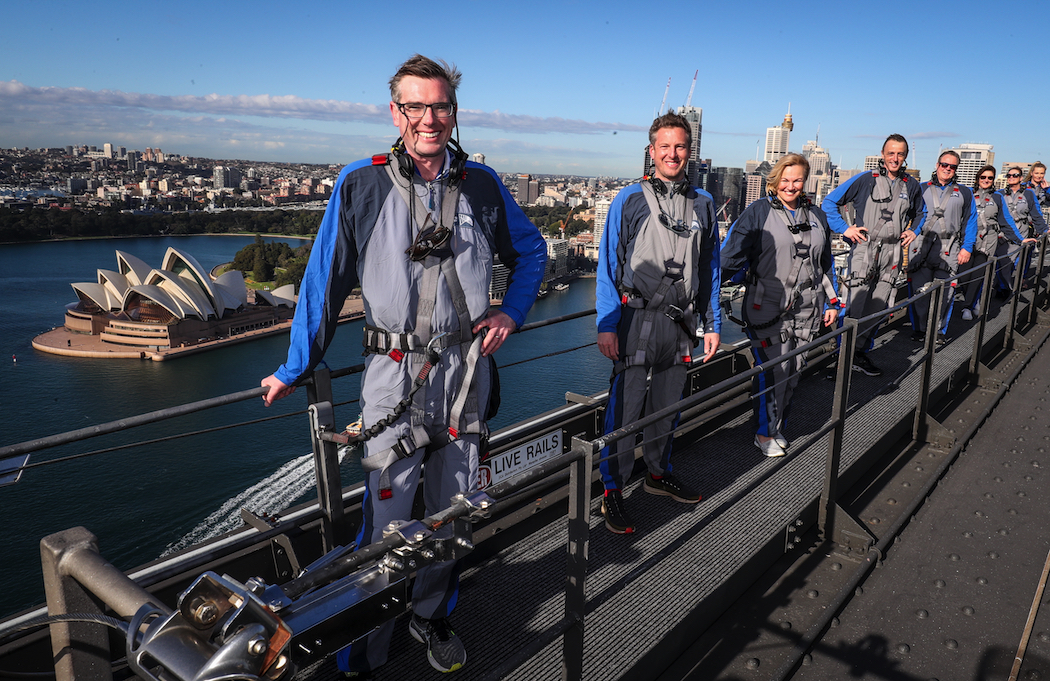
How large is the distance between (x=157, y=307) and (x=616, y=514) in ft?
159

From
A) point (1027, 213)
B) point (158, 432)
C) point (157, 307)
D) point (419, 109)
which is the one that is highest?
point (419, 109)

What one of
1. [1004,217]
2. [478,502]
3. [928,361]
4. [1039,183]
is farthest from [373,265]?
[1039,183]

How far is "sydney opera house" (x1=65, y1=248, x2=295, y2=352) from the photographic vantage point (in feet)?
139

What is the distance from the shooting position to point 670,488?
2363 mm

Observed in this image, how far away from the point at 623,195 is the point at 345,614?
1.69 meters

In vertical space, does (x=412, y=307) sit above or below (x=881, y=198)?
below

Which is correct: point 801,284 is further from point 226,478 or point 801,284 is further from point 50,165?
point 50,165

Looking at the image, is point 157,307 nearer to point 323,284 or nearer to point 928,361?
point 928,361

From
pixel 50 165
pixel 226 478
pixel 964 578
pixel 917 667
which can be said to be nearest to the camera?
pixel 917 667

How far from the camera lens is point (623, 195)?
2.19 meters

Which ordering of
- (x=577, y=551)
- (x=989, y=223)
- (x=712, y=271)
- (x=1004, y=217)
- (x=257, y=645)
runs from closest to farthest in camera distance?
(x=257, y=645), (x=577, y=551), (x=712, y=271), (x=1004, y=217), (x=989, y=223)

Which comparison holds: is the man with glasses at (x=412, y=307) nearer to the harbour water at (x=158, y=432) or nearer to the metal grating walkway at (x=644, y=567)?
the metal grating walkway at (x=644, y=567)

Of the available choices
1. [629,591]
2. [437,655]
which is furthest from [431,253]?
[629,591]

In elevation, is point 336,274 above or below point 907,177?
below
